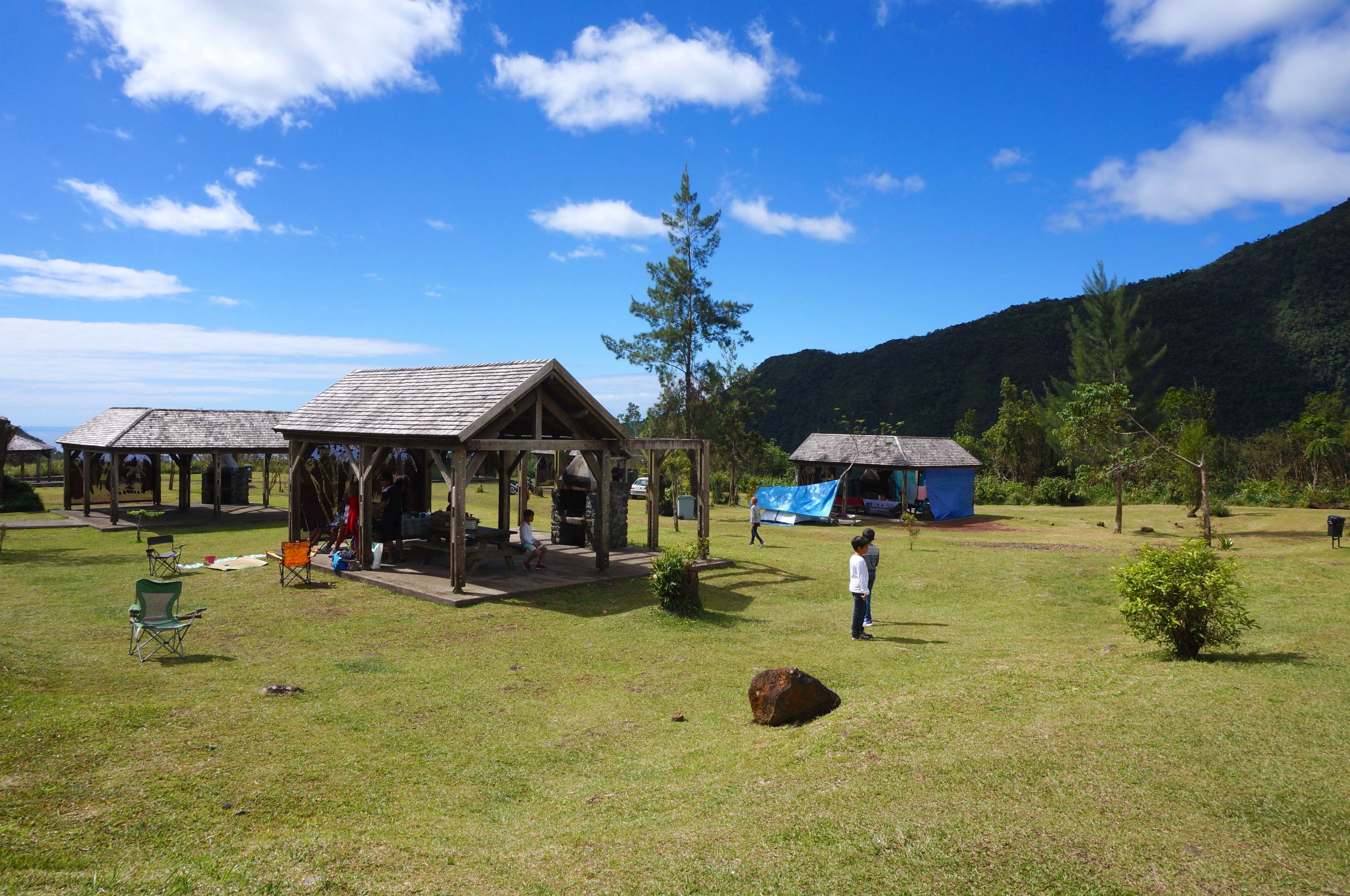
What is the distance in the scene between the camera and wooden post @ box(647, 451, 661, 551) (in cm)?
1883

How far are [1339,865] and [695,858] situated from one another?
12.3 ft

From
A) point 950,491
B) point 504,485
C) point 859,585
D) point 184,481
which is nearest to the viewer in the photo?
point 859,585

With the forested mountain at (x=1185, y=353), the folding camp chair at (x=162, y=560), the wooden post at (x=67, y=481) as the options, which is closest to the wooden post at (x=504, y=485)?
the folding camp chair at (x=162, y=560)

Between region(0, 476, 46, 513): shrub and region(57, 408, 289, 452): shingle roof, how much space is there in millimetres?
2752

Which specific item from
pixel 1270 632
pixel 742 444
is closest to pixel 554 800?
pixel 1270 632

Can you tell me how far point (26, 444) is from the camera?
112 feet

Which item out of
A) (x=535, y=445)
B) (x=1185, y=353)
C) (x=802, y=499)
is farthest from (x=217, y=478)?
(x=1185, y=353)

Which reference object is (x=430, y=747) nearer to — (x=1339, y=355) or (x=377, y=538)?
(x=377, y=538)

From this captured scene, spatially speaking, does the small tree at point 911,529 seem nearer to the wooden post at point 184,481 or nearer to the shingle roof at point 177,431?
the shingle roof at point 177,431

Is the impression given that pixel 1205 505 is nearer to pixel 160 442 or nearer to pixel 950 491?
pixel 950 491

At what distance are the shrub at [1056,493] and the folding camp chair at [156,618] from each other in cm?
3924

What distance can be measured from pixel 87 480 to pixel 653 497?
21190 mm

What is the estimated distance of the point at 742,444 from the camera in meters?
39.0

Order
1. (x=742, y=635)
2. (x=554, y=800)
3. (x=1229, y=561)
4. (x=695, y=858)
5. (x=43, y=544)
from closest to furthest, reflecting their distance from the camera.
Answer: (x=695, y=858)
(x=554, y=800)
(x=1229, y=561)
(x=742, y=635)
(x=43, y=544)
